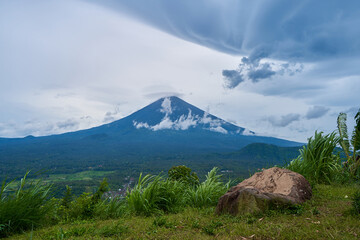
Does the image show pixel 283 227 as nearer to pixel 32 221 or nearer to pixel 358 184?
pixel 32 221

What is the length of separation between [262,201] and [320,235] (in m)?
1.46

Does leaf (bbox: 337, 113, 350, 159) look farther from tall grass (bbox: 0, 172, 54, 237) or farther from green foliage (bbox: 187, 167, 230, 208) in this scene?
tall grass (bbox: 0, 172, 54, 237)

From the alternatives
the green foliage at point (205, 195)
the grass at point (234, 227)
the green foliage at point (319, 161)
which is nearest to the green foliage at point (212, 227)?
the grass at point (234, 227)

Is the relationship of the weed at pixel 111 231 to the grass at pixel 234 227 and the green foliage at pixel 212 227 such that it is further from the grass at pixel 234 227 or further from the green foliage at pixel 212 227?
the green foliage at pixel 212 227

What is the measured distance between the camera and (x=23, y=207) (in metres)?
5.00

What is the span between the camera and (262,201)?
16.7ft

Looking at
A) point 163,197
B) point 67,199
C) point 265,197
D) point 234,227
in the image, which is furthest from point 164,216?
→ point 67,199

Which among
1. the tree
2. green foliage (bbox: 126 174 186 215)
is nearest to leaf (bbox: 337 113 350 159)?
the tree

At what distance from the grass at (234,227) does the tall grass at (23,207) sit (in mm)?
399

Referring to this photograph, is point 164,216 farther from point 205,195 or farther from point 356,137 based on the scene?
point 356,137

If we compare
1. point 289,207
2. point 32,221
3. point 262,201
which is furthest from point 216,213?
point 32,221

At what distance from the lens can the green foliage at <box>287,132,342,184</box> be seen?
27.7ft

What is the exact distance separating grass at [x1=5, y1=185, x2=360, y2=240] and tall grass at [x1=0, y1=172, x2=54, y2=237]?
0.40 metres

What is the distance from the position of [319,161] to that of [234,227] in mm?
5853
